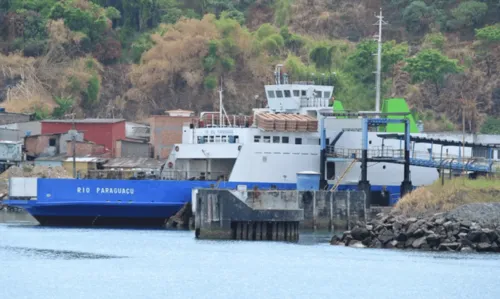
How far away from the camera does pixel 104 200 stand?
2677 inches

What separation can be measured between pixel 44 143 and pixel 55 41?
24247 mm

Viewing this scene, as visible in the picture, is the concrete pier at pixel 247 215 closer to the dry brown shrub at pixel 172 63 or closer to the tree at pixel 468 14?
the dry brown shrub at pixel 172 63

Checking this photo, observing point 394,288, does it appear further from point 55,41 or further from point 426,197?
point 55,41

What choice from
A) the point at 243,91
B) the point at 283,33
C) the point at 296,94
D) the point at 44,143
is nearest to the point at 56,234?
the point at 296,94

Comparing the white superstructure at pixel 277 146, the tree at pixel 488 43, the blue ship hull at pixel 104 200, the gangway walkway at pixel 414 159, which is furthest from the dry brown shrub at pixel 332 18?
the blue ship hull at pixel 104 200

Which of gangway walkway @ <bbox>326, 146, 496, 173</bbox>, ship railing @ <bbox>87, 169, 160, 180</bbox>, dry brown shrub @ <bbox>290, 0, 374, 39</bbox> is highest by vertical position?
dry brown shrub @ <bbox>290, 0, 374, 39</bbox>

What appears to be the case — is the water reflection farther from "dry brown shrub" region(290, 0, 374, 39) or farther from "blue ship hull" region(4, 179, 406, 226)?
"dry brown shrub" region(290, 0, 374, 39)

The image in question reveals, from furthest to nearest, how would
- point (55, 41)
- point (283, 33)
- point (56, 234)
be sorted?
point (283, 33) → point (55, 41) → point (56, 234)

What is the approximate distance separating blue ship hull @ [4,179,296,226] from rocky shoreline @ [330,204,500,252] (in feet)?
34.6

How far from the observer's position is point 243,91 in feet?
362

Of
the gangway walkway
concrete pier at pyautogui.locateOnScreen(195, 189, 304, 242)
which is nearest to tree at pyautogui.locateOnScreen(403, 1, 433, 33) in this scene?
the gangway walkway

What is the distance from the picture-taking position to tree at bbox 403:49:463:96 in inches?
4203

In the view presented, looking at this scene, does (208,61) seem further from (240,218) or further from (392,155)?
(240,218)

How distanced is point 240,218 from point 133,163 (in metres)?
22.8
